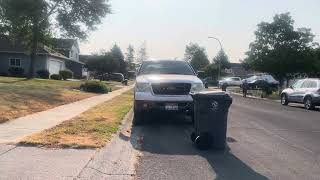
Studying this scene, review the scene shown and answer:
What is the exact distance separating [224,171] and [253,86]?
4268cm

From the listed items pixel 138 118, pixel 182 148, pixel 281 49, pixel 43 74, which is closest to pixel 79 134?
pixel 182 148

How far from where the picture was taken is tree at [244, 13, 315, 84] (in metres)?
48.0

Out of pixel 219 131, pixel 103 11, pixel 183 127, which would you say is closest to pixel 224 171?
pixel 219 131

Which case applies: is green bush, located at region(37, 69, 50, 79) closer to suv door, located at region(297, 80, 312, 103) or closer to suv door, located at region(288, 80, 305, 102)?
suv door, located at region(288, 80, 305, 102)

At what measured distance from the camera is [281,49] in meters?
48.4

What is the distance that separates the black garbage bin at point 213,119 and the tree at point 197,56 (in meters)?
109

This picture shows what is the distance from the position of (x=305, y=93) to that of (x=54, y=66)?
42.6 m

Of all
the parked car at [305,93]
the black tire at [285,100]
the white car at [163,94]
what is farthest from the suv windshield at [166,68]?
the black tire at [285,100]

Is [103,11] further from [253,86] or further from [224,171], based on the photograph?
[224,171]

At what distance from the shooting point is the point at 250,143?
11.7m

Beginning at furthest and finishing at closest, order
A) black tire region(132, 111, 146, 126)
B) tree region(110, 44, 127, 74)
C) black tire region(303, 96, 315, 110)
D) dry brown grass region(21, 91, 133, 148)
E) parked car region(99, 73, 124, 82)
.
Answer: tree region(110, 44, 127, 74), parked car region(99, 73, 124, 82), black tire region(303, 96, 315, 110), black tire region(132, 111, 146, 126), dry brown grass region(21, 91, 133, 148)

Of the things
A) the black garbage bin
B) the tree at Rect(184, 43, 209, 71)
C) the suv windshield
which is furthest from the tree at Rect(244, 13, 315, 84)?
the tree at Rect(184, 43, 209, 71)

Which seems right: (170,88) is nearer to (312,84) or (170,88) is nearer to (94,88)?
(312,84)

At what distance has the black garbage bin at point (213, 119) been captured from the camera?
10.5 meters
